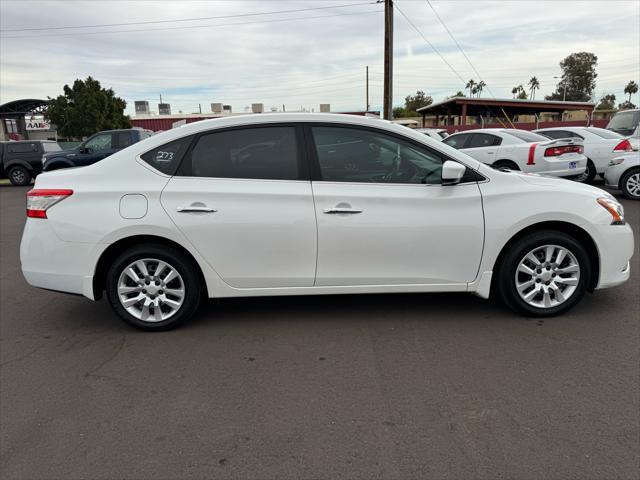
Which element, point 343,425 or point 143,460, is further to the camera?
point 343,425

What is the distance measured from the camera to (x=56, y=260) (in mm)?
3787

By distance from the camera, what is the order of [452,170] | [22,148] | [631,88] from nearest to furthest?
[452,170]
[22,148]
[631,88]

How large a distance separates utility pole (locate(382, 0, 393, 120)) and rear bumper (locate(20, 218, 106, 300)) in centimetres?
1757

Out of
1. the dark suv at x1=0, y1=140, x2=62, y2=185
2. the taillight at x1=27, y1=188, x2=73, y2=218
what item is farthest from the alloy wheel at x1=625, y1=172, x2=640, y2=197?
the dark suv at x1=0, y1=140, x2=62, y2=185

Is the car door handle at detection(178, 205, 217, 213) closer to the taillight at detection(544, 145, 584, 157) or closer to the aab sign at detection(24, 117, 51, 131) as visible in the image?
the taillight at detection(544, 145, 584, 157)

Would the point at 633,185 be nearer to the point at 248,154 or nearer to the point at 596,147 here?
the point at 596,147

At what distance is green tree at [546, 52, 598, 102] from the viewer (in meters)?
84.4

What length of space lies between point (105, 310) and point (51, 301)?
2.34 ft

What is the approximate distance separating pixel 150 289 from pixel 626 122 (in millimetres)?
16146

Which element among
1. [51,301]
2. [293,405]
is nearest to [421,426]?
[293,405]

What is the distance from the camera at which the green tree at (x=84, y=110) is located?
41.9m

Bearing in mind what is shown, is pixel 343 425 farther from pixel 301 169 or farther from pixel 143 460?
pixel 301 169

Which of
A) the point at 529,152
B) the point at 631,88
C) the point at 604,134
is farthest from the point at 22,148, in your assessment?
the point at 631,88

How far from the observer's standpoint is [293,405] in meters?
2.83
